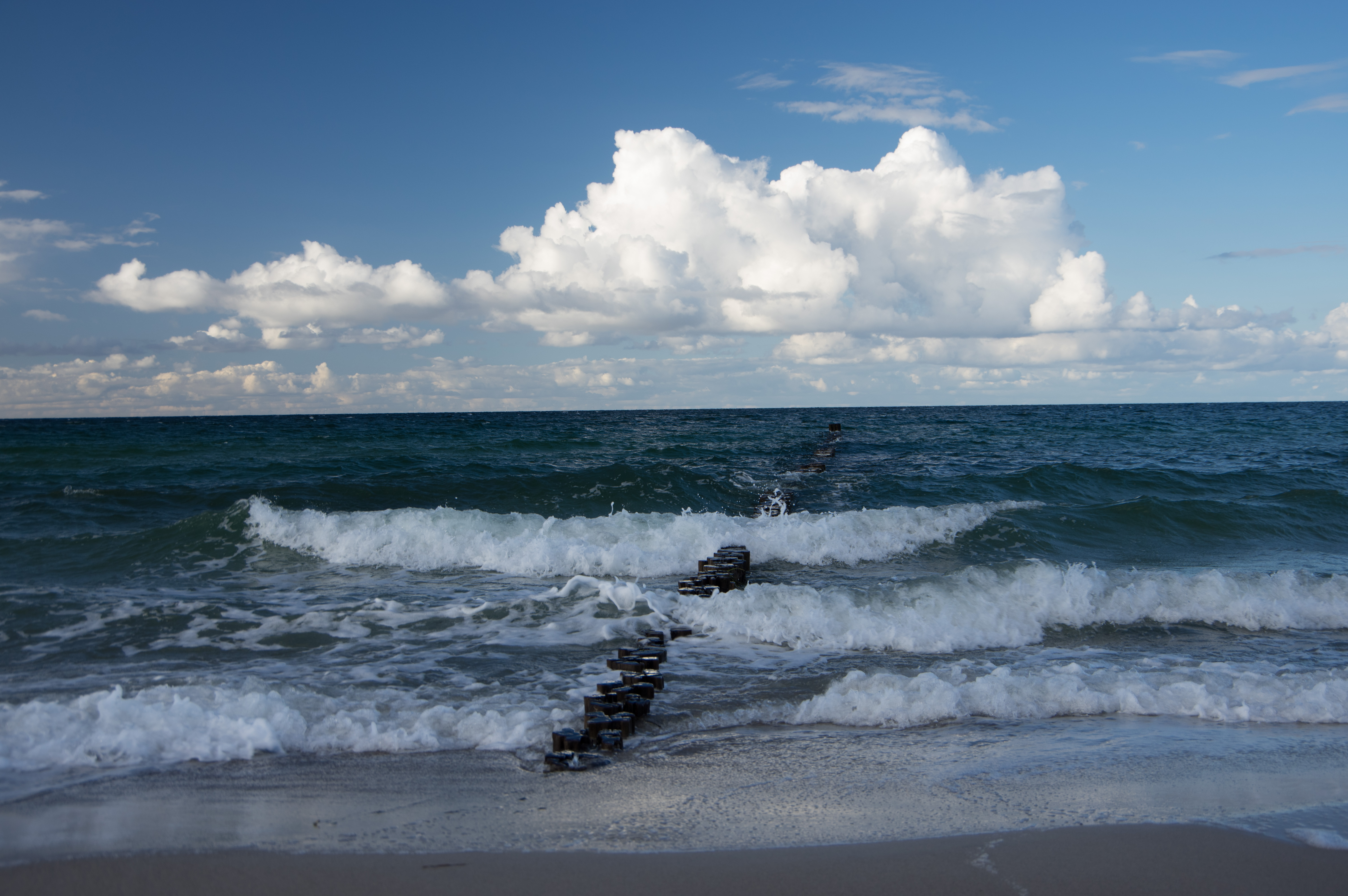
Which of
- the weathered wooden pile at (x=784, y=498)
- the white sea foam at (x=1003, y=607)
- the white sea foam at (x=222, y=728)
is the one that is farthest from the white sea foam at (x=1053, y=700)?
the weathered wooden pile at (x=784, y=498)

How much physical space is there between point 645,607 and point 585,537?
13.5 ft

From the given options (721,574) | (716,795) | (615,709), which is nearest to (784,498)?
(721,574)

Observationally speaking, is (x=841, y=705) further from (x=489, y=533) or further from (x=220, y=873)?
(x=489, y=533)

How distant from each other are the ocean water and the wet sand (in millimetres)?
1396

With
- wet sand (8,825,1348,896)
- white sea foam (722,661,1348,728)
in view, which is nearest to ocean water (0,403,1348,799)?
white sea foam (722,661,1348,728)

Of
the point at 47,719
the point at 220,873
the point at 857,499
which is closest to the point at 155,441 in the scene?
the point at 857,499

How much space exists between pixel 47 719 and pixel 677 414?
79.0m

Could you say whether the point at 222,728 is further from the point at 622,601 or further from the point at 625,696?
the point at 622,601

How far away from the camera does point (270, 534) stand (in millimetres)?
13312

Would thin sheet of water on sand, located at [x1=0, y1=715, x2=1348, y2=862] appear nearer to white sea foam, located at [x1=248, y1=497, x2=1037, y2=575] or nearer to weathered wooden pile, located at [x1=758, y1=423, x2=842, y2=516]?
white sea foam, located at [x1=248, y1=497, x2=1037, y2=575]

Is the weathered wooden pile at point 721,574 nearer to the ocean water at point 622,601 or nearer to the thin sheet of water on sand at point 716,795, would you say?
the ocean water at point 622,601

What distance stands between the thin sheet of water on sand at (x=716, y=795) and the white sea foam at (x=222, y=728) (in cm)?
16

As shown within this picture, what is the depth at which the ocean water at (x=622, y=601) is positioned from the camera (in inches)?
228

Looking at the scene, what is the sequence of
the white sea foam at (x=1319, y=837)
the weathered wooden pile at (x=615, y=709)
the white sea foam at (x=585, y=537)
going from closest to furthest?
1. the white sea foam at (x=1319, y=837)
2. the weathered wooden pile at (x=615, y=709)
3. the white sea foam at (x=585, y=537)
